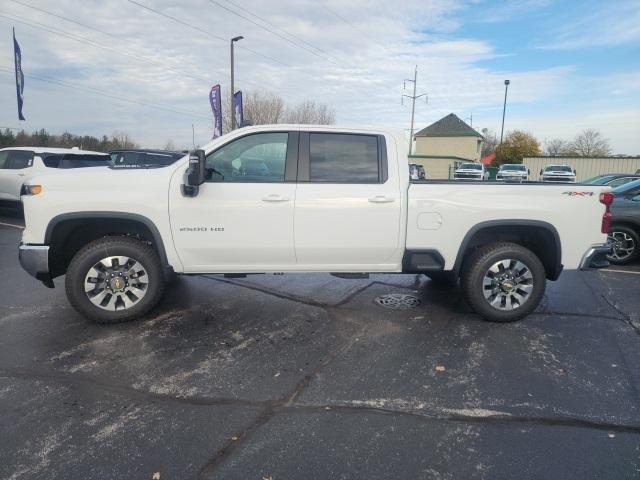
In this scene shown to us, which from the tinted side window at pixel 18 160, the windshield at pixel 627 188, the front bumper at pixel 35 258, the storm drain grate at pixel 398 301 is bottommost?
the storm drain grate at pixel 398 301

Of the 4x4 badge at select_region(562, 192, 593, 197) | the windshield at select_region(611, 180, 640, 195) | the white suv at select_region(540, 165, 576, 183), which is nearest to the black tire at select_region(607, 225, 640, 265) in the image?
the windshield at select_region(611, 180, 640, 195)

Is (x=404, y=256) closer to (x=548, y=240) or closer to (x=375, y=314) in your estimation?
(x=375, y=314)

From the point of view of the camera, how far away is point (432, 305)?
209 inches

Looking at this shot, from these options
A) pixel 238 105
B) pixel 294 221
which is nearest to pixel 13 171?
pixel 294 221

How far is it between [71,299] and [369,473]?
11.0ft

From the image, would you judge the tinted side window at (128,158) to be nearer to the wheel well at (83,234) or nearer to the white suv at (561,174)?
the wheel well at (83,234)

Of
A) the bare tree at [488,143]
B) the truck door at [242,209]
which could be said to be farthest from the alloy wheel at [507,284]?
the bare tree at [488,143]

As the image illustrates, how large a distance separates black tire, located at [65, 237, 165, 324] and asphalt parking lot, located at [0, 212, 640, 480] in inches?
5.8

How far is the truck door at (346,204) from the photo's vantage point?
14.3ft

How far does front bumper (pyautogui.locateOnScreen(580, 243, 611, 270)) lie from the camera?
462cm

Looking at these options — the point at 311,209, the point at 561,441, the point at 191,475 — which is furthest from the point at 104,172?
the point at 561,441

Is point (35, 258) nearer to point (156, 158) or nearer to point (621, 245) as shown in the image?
point (621, 245)

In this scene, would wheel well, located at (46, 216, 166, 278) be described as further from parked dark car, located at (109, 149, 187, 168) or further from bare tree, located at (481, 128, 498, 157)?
bare tree, located at (481, 128, 498, 157)

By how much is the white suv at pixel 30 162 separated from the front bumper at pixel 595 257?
10.3m
